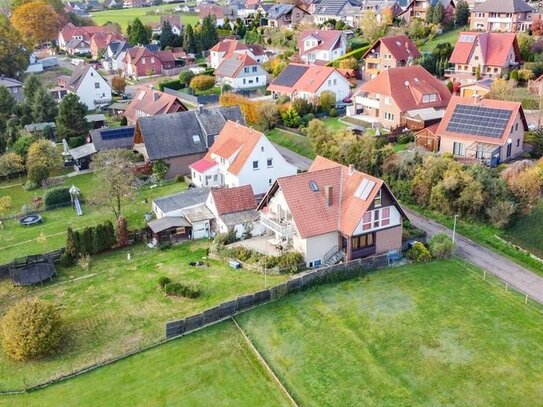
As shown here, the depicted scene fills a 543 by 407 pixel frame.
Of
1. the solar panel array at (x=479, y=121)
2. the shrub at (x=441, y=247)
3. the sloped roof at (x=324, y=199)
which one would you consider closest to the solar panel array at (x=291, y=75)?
the solar panel array at (x=479, y=121)

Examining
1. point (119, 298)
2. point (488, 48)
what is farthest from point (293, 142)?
point (119, 298)

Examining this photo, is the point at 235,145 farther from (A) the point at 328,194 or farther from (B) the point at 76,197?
(B) the point at 76,197

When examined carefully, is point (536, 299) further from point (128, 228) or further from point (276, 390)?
point (128, 228)

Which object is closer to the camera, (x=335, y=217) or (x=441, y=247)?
(x=335, y=217)

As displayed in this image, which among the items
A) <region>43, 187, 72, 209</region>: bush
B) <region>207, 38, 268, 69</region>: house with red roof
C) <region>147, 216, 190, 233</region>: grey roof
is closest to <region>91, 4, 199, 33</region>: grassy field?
<region>207, 38, 268, 69</region>: house with red roof

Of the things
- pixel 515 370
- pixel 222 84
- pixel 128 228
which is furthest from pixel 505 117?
pixel 222 84

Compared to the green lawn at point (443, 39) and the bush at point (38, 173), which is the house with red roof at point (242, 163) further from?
the green lawn at point (443, 39)
